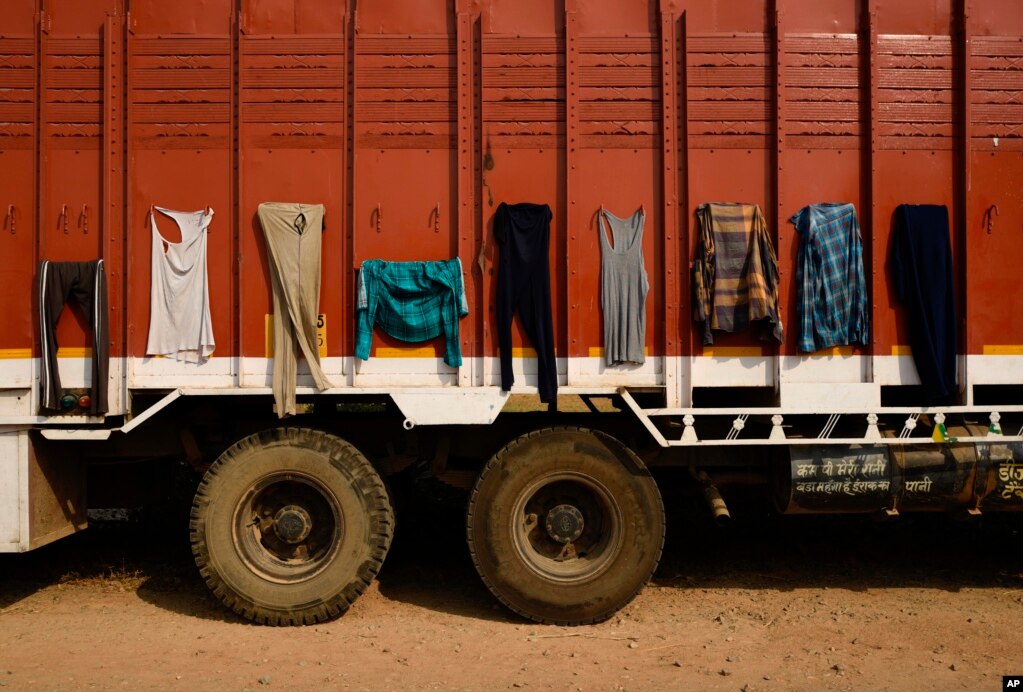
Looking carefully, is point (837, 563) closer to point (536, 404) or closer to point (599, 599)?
point (599, 599)

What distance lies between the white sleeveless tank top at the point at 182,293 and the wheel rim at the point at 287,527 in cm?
97

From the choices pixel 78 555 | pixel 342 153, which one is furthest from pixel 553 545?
pixel 78 555

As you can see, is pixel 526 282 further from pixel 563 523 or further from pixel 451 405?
pixel 563 523

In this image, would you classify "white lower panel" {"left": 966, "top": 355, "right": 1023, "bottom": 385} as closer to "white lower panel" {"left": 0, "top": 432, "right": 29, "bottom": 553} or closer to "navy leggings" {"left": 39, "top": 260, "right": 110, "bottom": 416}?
"navy leggings" {"left": 39, "top": 260, "right": 110, "bottom": 416}

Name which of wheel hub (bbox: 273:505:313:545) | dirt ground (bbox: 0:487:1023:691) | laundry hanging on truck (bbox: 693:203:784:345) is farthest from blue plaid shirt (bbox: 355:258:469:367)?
dirt ground (bbox: 0:487:1023:691)

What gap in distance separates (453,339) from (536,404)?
3.19 feet

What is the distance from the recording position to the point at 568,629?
5324 millimetres

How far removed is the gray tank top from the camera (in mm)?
5309

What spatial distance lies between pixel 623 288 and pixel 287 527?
103 inches

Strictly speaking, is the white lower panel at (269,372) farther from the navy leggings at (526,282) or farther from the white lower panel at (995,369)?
the white lower panel at (995,369)

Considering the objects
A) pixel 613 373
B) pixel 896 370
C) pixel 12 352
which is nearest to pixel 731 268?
pixel 613 373

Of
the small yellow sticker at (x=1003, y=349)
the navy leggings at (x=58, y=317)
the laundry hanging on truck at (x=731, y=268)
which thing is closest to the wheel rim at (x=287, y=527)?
the navy leggings at (x=58, y=317)

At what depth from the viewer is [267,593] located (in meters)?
5.35

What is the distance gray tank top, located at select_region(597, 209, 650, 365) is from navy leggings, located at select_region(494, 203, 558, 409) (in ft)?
1.16
